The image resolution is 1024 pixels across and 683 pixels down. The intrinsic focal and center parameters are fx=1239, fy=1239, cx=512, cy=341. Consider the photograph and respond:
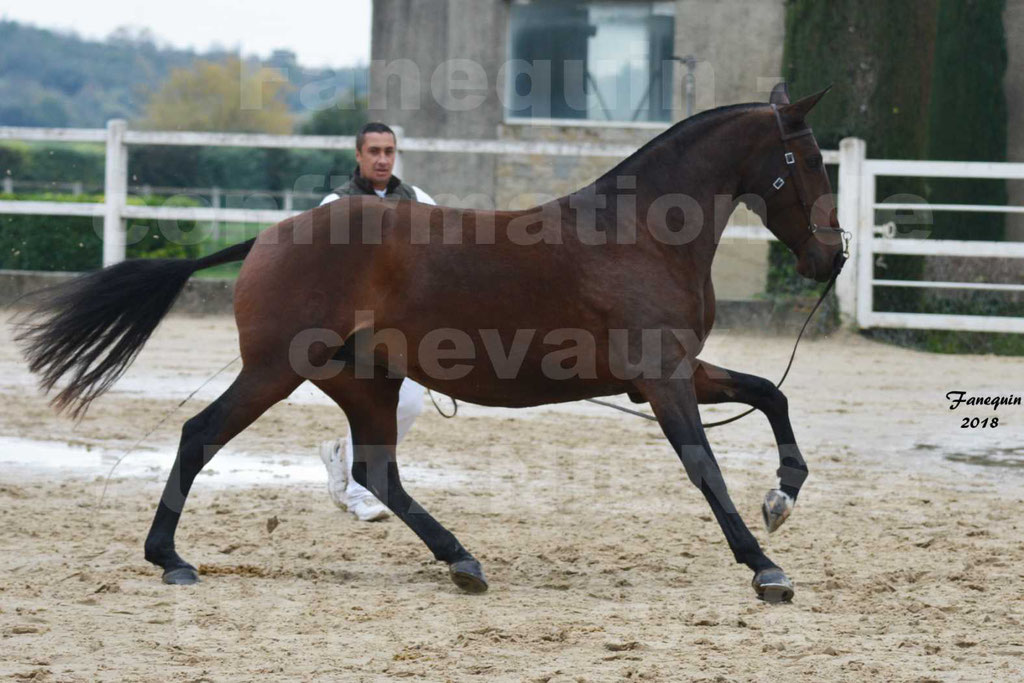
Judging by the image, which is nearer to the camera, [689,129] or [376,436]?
[689,129]

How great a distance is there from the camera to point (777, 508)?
13.9ft

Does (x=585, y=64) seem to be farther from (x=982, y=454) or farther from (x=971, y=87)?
(x=982, y=454)

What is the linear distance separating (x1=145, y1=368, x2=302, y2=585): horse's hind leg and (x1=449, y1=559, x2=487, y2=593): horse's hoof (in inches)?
33.1

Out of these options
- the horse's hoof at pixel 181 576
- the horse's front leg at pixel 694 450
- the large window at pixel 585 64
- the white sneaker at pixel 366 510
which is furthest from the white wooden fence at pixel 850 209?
the horse's hoof at pixel 181 576

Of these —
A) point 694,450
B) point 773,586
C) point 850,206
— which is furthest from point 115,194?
point 773,586

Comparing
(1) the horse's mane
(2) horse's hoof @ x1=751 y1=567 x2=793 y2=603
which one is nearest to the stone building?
(1) the horse's mane

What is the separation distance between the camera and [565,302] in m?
4.13

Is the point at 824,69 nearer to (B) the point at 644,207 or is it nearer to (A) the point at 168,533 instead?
(B) the point at 644,207

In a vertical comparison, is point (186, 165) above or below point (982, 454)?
above

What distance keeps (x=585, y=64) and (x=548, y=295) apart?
44.8 feet

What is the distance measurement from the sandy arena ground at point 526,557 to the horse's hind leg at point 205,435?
13 centimetres

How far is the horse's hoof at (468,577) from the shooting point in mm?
4125

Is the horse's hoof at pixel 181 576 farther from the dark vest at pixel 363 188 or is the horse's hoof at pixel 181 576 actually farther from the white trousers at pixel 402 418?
the dark vest at pixel 363 188

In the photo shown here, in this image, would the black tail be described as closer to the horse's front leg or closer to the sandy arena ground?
the sandy arena ground
